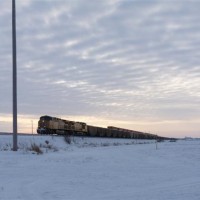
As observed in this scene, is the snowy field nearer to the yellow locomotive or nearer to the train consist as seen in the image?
the yellow locomotive

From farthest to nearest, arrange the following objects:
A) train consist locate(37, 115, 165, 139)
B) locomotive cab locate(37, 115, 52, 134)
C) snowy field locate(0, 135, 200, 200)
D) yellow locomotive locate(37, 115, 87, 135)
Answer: train consist locate(37, 115, 165, 139)
yellow locomotive locate(37, 115, 87, 135)
locomotive cab locate(37, 115, 52, 134)
snowy field locate(0, 135, 200, 200)

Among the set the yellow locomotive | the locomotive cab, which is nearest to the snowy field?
the locomotive cab

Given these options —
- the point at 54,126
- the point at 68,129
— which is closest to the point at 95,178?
the point at 54,126

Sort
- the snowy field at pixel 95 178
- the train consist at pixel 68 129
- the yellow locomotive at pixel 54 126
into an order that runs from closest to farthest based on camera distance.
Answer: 1. the snowy field at pixel 95 178
2. the yellow locomotive at pixel 54 126
3. the train consist at pixel 68 129

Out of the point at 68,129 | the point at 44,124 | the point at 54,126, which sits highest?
the point at 44,124

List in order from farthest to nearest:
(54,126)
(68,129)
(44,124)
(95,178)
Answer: (68,129), (54,126), (44,124), (95,178)

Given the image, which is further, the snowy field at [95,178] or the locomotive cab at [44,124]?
the locomotive cab at [44,124]

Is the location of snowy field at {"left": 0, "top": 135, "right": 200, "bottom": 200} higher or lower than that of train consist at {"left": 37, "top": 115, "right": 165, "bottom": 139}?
lower

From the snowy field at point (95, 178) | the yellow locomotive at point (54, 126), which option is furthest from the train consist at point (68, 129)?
the snowy field at point (95, 178)

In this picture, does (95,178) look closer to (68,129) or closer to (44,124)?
(44,124)

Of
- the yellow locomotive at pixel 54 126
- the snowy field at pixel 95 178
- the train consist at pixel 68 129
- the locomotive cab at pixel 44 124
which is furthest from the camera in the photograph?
the train consist at pixel 68 129

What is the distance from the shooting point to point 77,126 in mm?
62625

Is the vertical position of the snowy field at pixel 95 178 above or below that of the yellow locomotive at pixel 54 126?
below

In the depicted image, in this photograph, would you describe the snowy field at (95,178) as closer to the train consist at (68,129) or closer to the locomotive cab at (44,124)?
the locomotive cab at (44,124)
